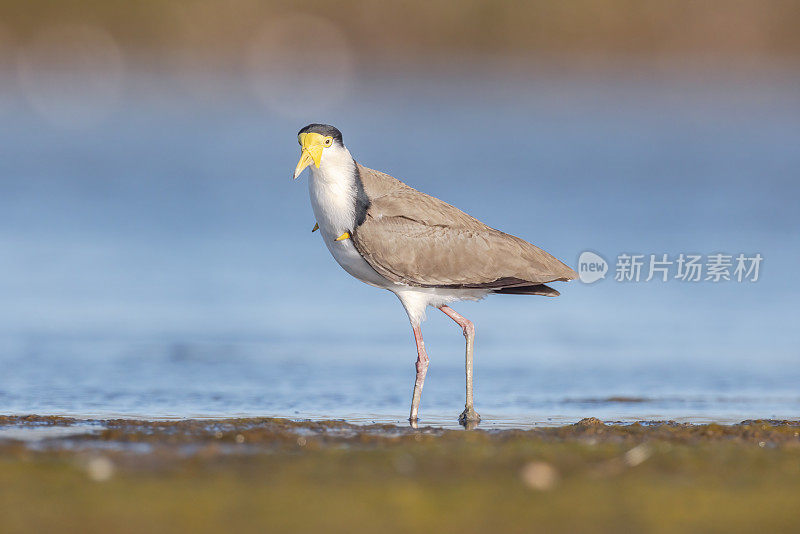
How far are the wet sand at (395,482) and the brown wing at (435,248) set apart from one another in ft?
4.82

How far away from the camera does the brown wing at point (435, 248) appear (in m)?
7.61

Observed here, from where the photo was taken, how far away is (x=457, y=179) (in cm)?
2358

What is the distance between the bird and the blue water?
883 millimetres

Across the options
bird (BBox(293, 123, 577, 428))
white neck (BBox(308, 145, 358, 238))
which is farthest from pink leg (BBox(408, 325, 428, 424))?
white neck (BBox(308, 145, 358, 238))

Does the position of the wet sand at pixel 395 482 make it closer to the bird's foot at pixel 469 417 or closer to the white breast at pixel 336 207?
the bird's foot at pixel 469 417

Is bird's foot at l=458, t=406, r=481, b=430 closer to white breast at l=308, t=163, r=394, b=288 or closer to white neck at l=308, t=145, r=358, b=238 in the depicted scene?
white breast at l=308, t=163, r=394, b=288

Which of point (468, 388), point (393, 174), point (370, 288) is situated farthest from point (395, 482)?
point (393, 174)

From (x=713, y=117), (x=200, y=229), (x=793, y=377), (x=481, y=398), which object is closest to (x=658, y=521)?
(x=481, y=398)

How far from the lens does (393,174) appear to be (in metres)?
23.6

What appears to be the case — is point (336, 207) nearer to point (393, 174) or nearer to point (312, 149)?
point (312, 149)

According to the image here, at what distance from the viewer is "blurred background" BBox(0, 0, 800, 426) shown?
10.0 meters

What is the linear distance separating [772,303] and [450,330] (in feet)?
12.7

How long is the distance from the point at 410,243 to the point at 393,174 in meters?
16.0

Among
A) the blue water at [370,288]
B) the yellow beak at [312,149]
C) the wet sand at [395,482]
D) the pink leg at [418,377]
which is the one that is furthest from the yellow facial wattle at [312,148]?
the wet sand at [395,482]
